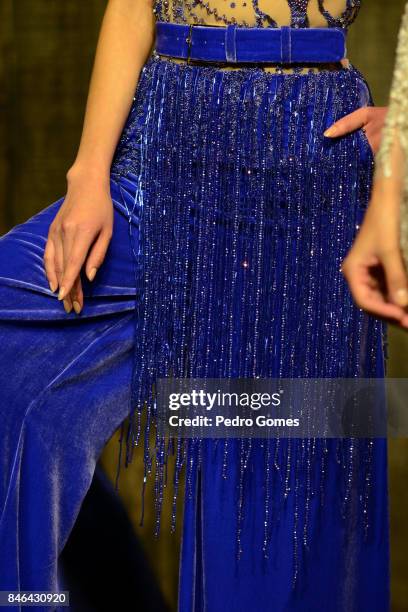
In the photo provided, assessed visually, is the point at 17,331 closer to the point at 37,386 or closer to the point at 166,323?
the point at 37,386

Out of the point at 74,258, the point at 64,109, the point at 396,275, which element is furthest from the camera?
the point at 64,109

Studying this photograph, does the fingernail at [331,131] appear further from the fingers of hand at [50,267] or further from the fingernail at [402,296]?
the fingernail at [402,296]

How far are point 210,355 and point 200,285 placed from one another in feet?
0.29

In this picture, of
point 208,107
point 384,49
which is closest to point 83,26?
point 384,49

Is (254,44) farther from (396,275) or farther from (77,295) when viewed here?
(396,275)

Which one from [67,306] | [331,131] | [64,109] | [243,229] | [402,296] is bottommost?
[402,296]

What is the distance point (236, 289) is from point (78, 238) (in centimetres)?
21

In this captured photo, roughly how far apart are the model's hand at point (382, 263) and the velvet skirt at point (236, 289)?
0.45 m

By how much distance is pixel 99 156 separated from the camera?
150 centimetres

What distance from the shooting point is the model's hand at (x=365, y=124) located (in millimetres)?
1460

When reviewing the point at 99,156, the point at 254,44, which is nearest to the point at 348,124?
the point at 254,44

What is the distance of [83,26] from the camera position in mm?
2555

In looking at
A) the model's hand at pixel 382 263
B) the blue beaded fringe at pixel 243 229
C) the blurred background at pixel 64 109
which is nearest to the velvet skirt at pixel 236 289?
→ the blue beaded fringe at pixel 243 229

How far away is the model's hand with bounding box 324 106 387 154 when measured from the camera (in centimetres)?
146
